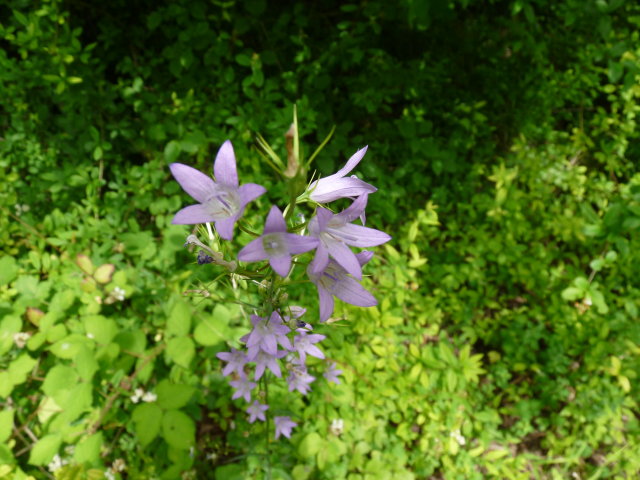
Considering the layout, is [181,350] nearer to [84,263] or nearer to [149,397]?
[149,397]

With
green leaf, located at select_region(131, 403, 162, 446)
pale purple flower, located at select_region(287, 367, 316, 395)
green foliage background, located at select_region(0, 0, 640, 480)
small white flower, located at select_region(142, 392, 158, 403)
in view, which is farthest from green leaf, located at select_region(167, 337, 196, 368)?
pale purple flower, located at select_region(287, 367, 316, 395)

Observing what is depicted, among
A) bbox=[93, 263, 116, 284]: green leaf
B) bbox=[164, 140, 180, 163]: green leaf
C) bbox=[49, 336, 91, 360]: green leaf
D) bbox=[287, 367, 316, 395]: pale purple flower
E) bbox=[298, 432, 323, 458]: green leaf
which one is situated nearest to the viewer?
bbox=[287, 367, 316, 395]: pale purple flower

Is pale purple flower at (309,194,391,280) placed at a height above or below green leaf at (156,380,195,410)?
above

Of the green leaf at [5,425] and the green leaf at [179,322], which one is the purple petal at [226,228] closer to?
the green leaf at [179,322]

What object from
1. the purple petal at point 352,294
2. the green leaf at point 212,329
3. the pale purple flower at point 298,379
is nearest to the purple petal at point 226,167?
the purple petal at point 352,294

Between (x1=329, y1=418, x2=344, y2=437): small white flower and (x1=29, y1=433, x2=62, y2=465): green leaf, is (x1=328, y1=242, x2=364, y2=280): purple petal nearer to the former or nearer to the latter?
(x1=329, y1=418, x2=344, y2=437): small white flower

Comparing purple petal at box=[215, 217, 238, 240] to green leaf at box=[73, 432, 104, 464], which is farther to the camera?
green leaf at box=[73, 432, 104, 464]

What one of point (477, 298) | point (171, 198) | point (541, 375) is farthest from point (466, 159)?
point (171, 198)

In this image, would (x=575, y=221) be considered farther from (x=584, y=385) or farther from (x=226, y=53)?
(x=226, y=53)
